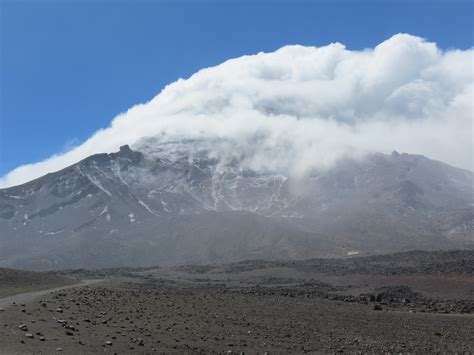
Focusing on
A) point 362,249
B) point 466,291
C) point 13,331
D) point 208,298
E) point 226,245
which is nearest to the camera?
point 13,331

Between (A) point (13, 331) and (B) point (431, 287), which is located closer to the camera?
(A) point (13, 331)

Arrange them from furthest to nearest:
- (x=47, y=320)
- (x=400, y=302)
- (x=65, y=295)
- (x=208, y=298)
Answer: (x=400, y=302) → (x=208, y=298) → (x=65, y=295) → (x=47, y=320)

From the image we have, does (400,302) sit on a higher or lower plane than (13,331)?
lower

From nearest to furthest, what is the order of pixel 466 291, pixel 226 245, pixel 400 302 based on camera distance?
pixel 400 302 < pixel 466 291 < pixel 226 245

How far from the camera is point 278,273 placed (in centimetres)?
10194

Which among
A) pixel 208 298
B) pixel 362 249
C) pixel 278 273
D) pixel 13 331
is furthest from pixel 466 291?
pixel 362 249

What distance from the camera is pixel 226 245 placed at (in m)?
187

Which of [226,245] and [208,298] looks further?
[226,245]

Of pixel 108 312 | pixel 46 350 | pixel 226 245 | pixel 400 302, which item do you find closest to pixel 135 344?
pixel 46 350

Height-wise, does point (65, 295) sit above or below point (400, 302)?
above

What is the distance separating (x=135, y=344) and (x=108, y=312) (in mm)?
7620

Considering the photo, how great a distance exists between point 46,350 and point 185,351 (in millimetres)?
6814

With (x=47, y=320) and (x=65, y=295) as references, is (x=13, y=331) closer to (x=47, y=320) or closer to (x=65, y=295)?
(x=47, y=320)

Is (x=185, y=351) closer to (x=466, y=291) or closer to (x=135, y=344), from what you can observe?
(x=135, y=344)
